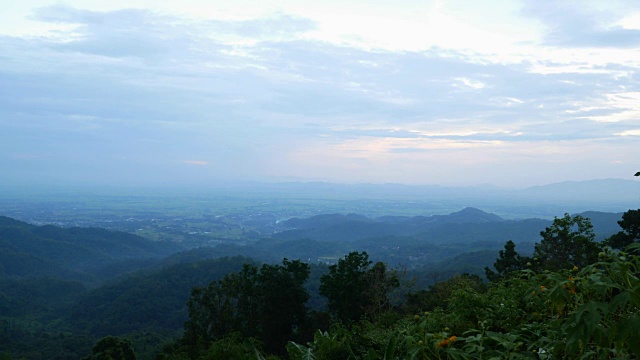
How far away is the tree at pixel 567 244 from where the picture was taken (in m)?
12.9

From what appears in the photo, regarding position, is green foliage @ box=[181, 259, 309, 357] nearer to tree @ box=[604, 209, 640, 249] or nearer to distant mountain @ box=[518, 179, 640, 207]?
tree @ box=[604, 209, 640, 249]

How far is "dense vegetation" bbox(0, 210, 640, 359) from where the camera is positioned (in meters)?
1.65

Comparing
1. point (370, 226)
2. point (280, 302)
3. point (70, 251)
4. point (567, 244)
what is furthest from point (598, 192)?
point (280, 302)

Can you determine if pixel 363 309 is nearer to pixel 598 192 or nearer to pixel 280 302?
pixel 280 302

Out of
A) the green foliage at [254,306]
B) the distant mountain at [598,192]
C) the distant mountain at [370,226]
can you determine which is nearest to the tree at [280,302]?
the green foliage at [254,306]

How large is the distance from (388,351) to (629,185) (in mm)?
201775

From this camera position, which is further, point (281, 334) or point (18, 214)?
point (18, 214)

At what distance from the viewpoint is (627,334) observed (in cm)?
121

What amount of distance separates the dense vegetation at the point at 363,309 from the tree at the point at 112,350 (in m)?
0.07

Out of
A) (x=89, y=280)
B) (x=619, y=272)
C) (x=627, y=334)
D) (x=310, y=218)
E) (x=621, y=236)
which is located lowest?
(x=89, y=280)

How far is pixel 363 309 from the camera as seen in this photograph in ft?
52.2

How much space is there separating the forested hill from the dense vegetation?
1983 centimetres

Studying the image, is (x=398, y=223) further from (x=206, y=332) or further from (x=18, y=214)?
(x=18, y=214)

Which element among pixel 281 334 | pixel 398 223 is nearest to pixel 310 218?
pixel 398 223
